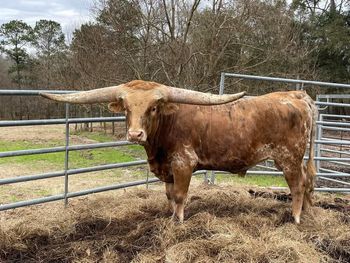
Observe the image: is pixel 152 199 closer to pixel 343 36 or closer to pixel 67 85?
pixel 67 85

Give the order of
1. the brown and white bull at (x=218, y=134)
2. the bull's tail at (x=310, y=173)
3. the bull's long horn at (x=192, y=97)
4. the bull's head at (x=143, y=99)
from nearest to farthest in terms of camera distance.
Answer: the bull's head at (x=143, y=99) < the bull's long horn at (x=192, y=97) < the brown and white bull at (x=218, y=134) < the bull's tail at (x=310, y=173)

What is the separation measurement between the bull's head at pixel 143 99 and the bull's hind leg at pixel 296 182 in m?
1.21

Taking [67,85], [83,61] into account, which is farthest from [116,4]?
[67,85]

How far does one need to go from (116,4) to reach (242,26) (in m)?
3.73

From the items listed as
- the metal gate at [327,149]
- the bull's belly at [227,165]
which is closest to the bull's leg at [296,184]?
the bull's belly at [227,165]

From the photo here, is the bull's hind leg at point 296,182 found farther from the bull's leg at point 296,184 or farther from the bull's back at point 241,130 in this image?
the bull's back at point 241,130

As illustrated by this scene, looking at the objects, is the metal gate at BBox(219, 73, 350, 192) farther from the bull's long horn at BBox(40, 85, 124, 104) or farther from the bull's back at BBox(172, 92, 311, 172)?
the bull's long horn at BBox(40, 85, 124, 104)

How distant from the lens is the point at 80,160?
1227 cm

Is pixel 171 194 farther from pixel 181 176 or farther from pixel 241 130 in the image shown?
pixel 241 130

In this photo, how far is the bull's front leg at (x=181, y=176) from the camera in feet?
14.4

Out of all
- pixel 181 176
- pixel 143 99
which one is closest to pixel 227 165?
pixel 181 176

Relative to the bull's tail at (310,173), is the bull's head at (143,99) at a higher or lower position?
higher

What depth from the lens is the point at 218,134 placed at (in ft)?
15.0

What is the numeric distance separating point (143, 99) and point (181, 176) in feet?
3.14
